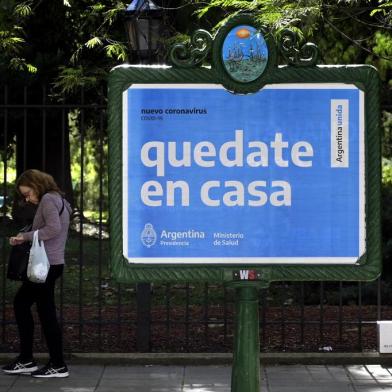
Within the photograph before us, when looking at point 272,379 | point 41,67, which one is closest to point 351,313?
point 272,379

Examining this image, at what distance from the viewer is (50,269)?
7.38m

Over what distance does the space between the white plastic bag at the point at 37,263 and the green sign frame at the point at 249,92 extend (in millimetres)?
3762

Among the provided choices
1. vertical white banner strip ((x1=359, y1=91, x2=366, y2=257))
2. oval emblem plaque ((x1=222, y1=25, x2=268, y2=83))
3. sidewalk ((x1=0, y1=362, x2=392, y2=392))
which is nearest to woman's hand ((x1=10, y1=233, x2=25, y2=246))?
sidewalk ((x1=0, y1=362, x2=392, y2=392))

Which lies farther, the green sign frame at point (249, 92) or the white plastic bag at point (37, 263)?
→ the white plastic bag at point (37, 263)

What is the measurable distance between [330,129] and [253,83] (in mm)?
334

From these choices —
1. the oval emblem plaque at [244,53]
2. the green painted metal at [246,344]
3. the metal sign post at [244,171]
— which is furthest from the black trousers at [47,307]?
the oval emblem plaque at [244,53]

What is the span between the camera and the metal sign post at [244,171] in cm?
348

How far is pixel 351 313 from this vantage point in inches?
387

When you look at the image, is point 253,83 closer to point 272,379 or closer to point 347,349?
point 272,379

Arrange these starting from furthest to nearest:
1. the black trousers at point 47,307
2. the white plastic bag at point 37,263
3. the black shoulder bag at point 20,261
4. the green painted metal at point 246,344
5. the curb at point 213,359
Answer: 1. the curb at point 213,359
2. the black trousers at point 47,307
3. the black shoulder bag at point 20,261
4. the white plastic bag at point 37,263
5. the green painted metal at point 246,344

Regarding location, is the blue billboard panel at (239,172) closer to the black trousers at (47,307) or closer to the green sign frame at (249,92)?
the green sign frame at (249,92)

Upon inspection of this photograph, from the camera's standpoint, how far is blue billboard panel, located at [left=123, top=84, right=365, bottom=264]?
11.4ft

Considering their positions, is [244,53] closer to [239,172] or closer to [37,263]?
[239,172]

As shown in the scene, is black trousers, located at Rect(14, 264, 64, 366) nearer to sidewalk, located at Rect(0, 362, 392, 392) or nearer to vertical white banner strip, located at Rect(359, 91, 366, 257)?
sidewalk, located at Rect(0, 362, 392, 392)
